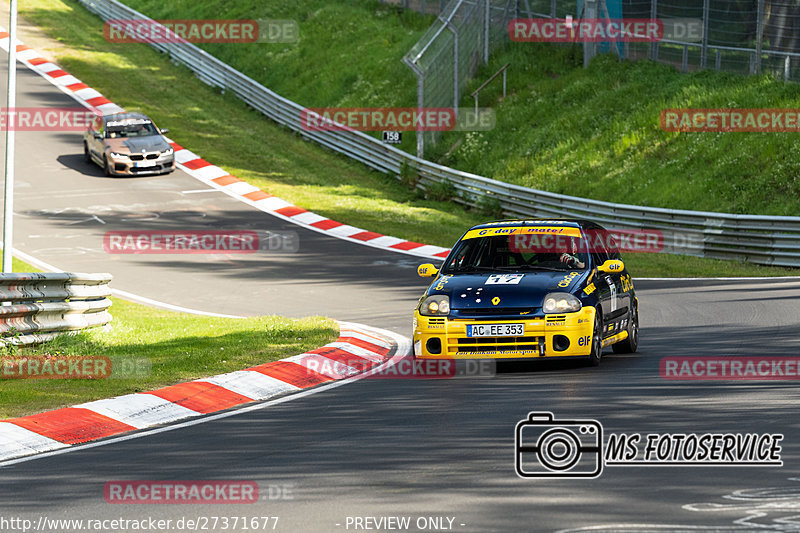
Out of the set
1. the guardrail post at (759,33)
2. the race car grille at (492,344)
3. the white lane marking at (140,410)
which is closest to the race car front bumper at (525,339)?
the race car grille at (492,344)

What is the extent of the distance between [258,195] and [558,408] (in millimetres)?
23479

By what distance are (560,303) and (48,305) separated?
19.4 ft

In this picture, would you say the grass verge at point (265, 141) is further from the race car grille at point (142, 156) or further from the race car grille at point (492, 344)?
the race car grille at point (492, 344)

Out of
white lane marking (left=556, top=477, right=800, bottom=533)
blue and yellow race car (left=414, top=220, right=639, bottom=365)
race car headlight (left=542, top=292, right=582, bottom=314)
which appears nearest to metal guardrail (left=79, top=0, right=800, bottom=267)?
blue and yellow race car (left=414, top=220, right=639, bottom=365)

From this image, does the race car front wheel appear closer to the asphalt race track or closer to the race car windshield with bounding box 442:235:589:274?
the asphalt race track

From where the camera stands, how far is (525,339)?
11812mm

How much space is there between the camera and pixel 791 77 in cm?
3003

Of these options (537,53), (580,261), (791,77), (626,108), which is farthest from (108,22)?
(580,261)

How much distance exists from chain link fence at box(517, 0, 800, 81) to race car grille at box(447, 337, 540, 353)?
1999 cm

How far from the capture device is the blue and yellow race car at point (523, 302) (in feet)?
38.8

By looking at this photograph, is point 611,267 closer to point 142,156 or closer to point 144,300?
point 144,300

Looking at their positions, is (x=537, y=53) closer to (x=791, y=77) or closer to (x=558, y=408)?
(x=791, y=77)

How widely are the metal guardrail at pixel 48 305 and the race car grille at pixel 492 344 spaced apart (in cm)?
482

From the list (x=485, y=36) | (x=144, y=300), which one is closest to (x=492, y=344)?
(x=144, y=300)
